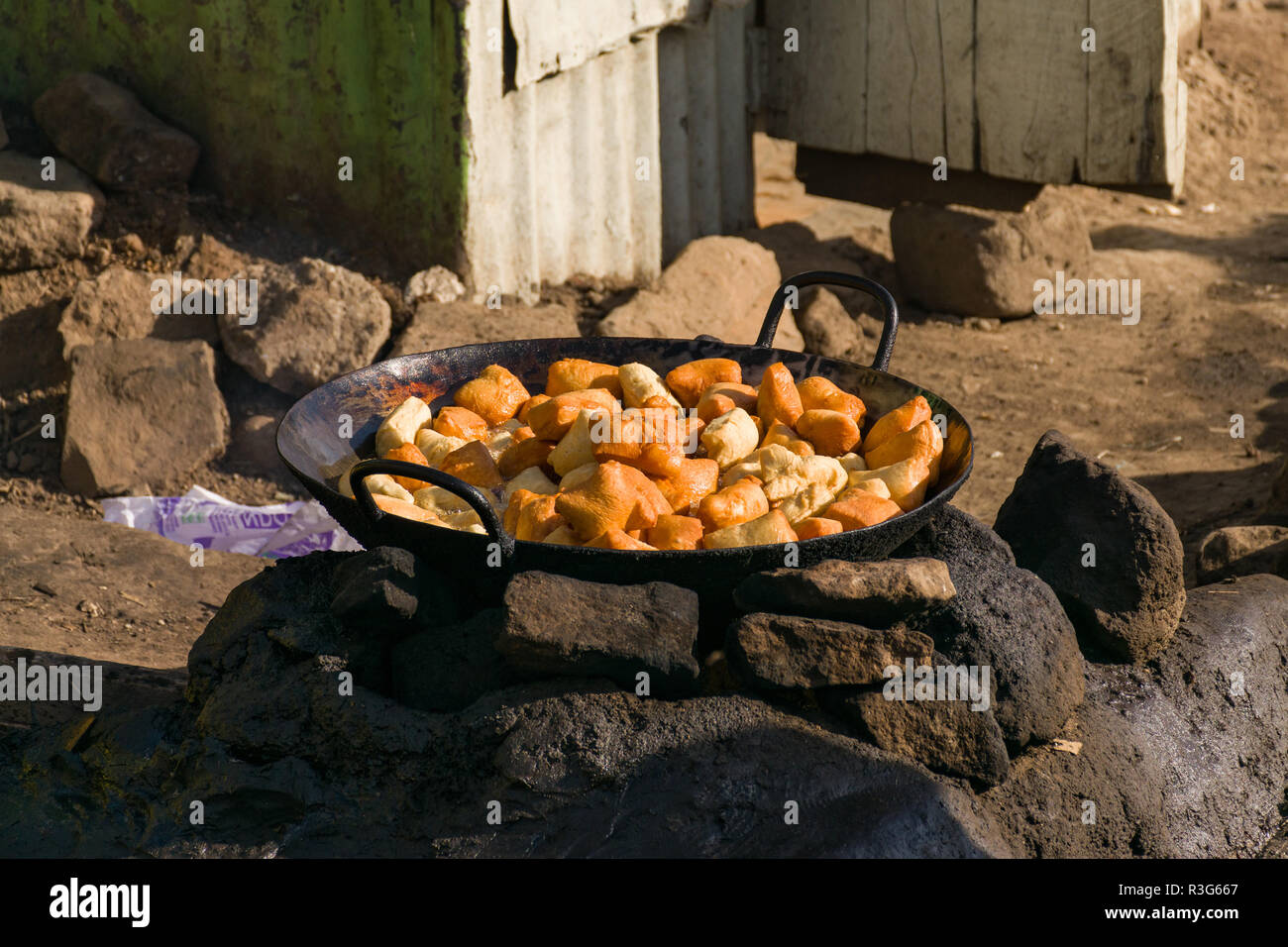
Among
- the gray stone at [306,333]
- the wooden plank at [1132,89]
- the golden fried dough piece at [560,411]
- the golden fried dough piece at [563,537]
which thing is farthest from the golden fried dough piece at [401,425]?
the wooden plank at [1132,89]

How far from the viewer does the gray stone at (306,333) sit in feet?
16.2

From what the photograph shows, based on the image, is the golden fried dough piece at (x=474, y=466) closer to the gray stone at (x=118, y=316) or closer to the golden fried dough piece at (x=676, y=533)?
the golden fried dough piece at (x=676, y=533)

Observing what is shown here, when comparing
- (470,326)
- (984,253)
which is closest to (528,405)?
(470,326)

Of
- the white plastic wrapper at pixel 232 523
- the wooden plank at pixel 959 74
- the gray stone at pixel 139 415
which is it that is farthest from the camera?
the wooden plank at pixel 959 74

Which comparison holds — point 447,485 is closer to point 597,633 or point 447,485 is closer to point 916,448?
point 597,633

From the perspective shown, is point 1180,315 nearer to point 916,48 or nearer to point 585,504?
point 916,48

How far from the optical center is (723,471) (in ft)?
9.72

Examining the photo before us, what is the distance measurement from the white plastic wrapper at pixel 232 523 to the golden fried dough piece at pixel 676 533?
2.13 m

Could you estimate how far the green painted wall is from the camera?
5059 mm

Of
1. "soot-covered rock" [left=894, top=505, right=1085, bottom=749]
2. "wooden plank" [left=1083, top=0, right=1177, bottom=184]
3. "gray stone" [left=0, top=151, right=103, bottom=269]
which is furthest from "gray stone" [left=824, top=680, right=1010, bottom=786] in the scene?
"wooden plank" [left=1083, top=0, right=1177, bottom=184]

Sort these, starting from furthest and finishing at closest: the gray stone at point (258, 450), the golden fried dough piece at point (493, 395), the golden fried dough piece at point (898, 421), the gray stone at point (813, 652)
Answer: the gray stone at point (258, 450) < the golden fried dough piece at point (493, 395) < the golden fried dough piece at point (898, 421) < the gray stone at point (813, 652)

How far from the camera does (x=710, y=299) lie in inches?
233

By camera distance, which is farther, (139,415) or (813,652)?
(139,415)

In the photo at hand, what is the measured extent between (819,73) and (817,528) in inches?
182
